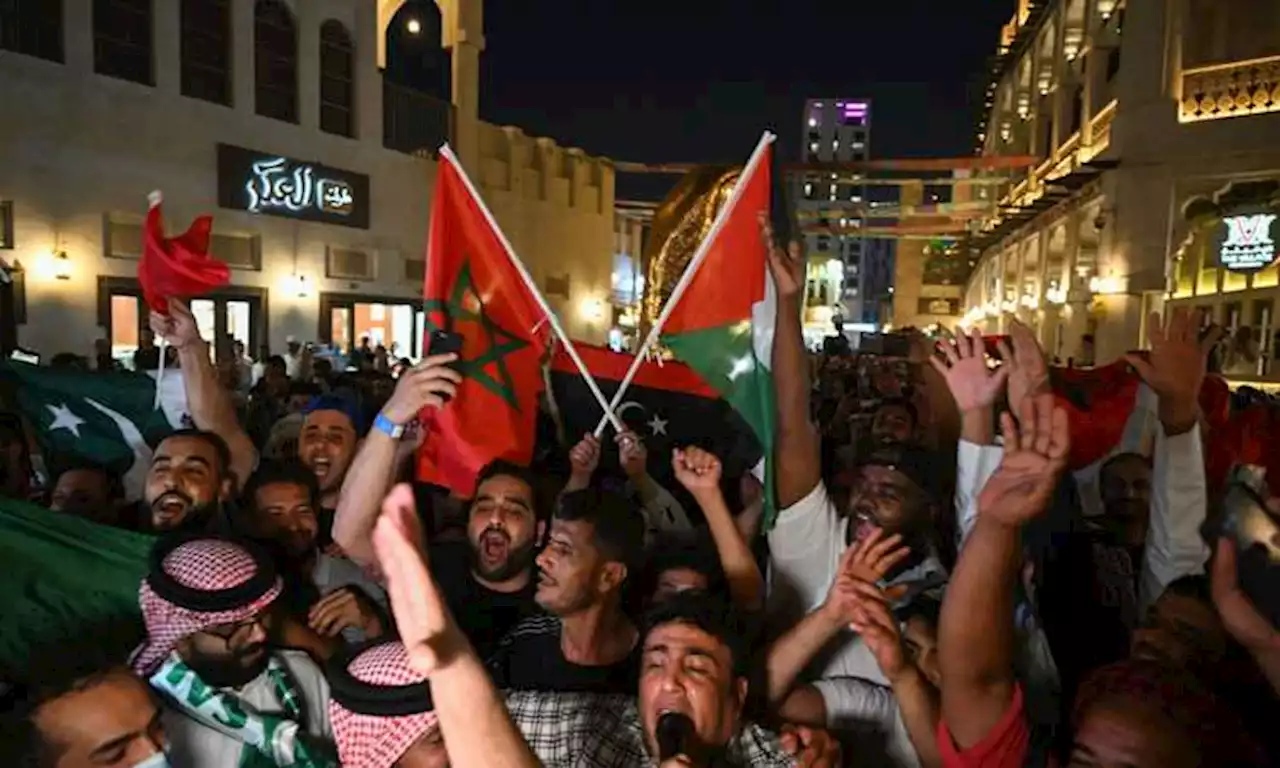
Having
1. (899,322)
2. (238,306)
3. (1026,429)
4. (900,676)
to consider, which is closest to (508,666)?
(900,676)

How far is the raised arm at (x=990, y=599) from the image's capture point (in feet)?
7.04

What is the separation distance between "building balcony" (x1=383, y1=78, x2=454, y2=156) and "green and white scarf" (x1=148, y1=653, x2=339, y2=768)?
1853 cm

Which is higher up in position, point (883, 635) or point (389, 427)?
point (389, 427)

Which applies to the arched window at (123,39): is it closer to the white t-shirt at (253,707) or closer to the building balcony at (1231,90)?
the white t-shirt at (253,707)

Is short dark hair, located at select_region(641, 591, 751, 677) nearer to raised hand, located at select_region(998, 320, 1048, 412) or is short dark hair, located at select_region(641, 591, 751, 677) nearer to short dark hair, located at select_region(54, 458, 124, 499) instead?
raised hand, located at select_region(998, 320, 1048, 412)

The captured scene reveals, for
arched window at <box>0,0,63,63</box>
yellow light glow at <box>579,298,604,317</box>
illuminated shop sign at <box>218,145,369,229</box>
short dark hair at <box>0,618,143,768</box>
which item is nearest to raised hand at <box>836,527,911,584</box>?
short dark hair at <box>0,618,143,768</box>

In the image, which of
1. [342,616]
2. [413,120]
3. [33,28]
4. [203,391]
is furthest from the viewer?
[413,120]

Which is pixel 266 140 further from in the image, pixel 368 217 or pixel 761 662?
pixel 761 662

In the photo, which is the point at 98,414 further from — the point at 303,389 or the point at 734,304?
the point at 734,304

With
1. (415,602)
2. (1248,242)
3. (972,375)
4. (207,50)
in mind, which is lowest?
(415,602)

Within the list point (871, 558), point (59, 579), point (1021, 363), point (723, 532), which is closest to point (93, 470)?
point (59, 579)

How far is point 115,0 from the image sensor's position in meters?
14.4

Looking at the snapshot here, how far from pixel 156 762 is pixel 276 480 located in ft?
4.88

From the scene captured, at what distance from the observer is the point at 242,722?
2379 mm
